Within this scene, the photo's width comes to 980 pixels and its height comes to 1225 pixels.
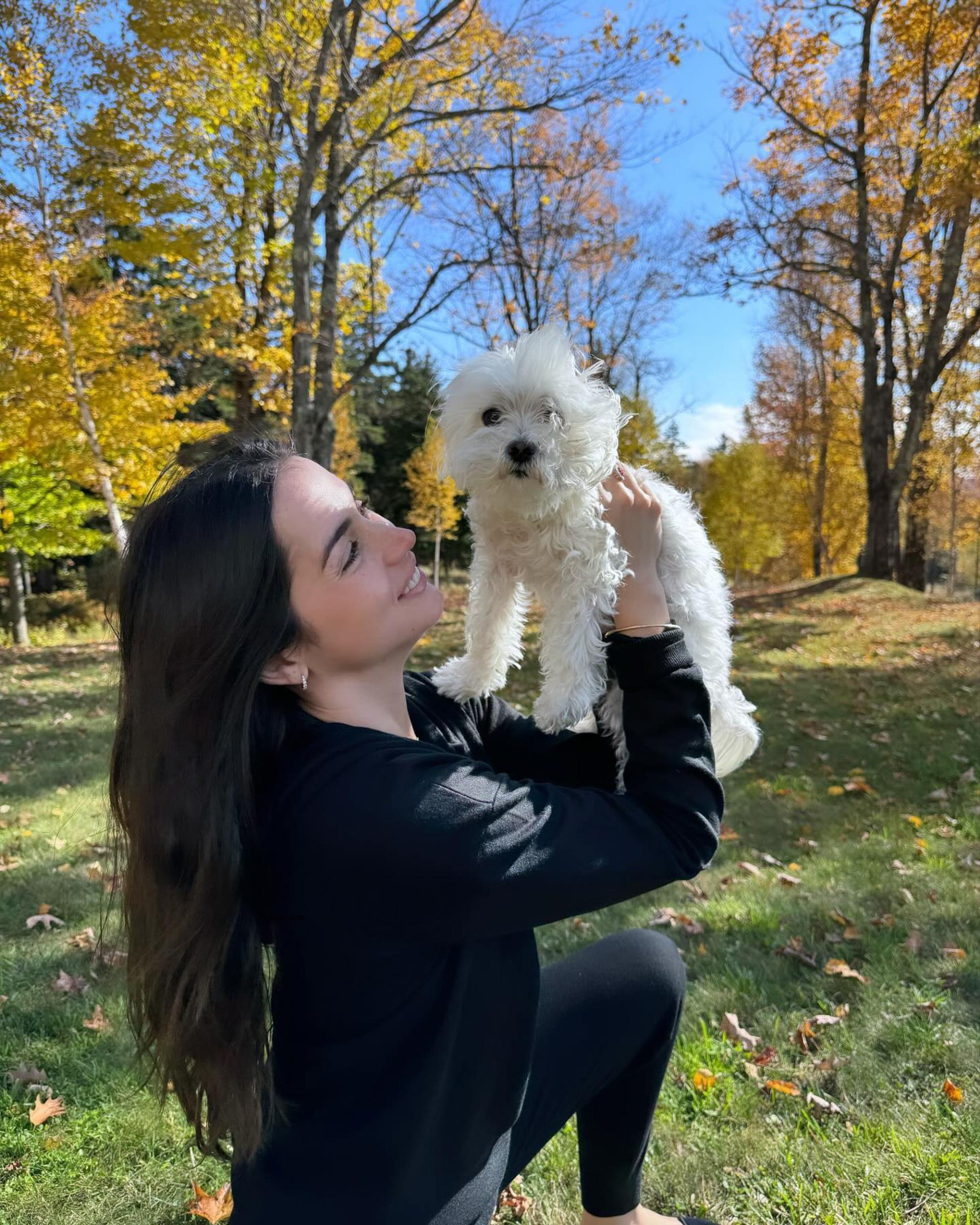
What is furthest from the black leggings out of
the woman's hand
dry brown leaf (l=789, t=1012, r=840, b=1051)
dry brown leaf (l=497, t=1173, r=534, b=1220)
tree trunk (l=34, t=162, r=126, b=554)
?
tree trunk (l=34, t=162, r=126, b=554)

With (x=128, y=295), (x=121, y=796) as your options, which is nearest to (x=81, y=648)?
(x=128, y=295)

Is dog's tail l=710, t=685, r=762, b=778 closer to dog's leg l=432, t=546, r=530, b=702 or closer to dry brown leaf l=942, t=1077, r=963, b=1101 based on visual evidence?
dog's leg l=432, t=546, r=530, b=702

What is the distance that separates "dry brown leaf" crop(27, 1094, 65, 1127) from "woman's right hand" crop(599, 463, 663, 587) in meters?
2.58

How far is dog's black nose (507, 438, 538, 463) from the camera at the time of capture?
1.95 m

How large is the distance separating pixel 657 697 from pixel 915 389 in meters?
15.7

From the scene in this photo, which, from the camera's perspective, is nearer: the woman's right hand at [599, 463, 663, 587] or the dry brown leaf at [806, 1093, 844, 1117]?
the woman's right hand at [599, 463, 663, 587]

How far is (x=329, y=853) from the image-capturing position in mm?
1234

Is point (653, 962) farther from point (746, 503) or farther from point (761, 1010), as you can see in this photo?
point (746, 503)

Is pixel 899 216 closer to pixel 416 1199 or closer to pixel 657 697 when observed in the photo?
pixel 657 697

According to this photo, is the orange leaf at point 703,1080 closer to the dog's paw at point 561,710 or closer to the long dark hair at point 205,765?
the dog's paw at point 561,710

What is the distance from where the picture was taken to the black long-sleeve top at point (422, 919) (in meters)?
1.23

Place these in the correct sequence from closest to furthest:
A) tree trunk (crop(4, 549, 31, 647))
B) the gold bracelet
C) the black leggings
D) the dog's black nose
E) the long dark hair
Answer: the long dark hair, the gold bracelet, the black leggings, the dog's black nose, tree trunk (crop(4, 549, 31, 647))

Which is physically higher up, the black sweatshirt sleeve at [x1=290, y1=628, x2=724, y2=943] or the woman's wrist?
the woman's wrist

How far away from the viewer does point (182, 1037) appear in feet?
4.58
